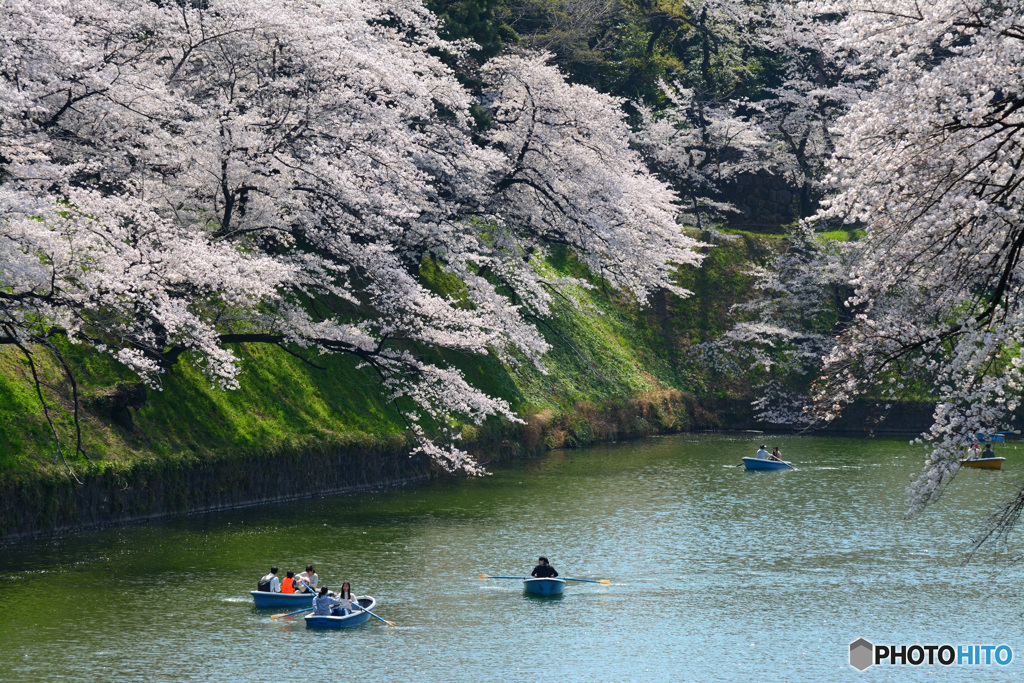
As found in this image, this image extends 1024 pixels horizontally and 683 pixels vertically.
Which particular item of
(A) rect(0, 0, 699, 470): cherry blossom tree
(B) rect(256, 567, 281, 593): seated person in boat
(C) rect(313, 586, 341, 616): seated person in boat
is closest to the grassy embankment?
(A) rect(0, 0, 699, 470): cherry blossom tree

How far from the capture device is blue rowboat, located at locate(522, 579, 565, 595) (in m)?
22.1

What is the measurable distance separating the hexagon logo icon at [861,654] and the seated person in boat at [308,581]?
10183mm

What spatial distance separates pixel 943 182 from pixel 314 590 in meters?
13.9

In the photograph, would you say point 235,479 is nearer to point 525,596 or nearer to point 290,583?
point 290,583

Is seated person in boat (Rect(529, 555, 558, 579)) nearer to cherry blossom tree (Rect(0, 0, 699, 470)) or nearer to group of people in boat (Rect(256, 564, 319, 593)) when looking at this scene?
group of people in boat (Rect(256, 564, 319, 593))

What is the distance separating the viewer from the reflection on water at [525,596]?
57.7 feet

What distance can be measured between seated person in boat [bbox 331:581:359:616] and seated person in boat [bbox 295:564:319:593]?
3.63 feet

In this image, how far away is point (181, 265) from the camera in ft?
82.3

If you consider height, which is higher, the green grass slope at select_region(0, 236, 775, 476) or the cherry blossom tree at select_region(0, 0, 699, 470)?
the cherry blossom tree at select_region(0, 0, 699, 470)

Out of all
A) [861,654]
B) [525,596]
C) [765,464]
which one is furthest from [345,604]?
[765,464]

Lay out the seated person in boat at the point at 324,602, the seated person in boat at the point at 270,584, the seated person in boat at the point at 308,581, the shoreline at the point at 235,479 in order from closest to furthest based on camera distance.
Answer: the seated person in boat at the point at 324,602 < the seated person in boat at the point at 270,584 < the seated person in boat at the point at 308,581 < the shoreline at the point at 235,479

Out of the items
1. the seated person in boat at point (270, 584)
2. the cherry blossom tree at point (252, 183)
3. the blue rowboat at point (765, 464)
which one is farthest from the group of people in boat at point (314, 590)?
the blue rowboat at point (765, 464)

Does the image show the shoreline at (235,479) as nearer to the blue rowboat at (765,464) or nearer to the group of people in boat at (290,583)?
the group of people in boat at (290,583)

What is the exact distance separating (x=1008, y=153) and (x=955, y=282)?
1.65 meters
